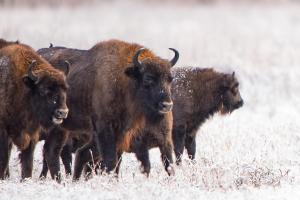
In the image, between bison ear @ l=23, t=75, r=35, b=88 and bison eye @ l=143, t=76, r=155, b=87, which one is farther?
bison eye @ l=143, t=76, r=155, b=87

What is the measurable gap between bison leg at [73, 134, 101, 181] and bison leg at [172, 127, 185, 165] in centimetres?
180

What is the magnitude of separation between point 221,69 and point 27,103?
12.9m

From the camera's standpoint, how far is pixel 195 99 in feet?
51.0

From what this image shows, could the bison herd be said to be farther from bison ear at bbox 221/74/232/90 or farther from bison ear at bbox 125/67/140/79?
bison ear at bbox 221/74/232/90

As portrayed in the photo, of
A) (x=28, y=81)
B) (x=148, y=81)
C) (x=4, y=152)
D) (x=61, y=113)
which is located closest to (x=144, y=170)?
(x=148, y=81)

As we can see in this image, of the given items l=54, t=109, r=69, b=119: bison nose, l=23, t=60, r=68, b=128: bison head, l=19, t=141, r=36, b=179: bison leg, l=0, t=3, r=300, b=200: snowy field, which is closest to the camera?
l=0, t=3, r=300, b=200: snowy field

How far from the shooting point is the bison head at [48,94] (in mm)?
11969

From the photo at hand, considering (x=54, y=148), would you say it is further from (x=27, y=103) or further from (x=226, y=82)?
(x=226, y=82)

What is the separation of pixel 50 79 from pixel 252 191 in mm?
2981

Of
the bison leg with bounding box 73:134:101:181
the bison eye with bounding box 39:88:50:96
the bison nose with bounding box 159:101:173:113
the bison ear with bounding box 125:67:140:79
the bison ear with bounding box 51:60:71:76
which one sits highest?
the bison ear with bounding box 51:60:71:76

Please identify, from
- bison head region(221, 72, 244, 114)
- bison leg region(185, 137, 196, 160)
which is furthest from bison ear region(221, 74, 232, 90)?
bison leg region(185, 137, 196, 160)

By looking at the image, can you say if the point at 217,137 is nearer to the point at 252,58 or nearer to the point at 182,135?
the point at 182,135

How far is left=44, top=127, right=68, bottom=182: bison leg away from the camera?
512 inches

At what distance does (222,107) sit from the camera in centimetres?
1595
